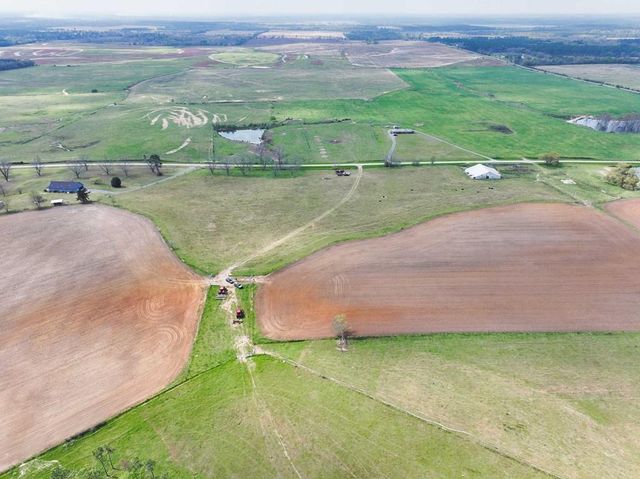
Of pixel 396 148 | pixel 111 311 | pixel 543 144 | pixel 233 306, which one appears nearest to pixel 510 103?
pixel 543 144

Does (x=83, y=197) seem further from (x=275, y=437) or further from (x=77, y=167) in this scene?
(x=275, y=437)

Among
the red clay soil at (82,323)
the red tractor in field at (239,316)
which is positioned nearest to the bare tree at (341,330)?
the red tractor in field at (239,316)

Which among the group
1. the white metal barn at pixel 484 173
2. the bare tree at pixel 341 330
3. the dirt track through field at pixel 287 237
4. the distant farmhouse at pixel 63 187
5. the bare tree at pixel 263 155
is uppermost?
the distant farmhouse at pixel 63 187

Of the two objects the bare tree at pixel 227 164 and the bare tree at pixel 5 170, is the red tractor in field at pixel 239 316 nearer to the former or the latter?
the bare tree at pixel 227 164

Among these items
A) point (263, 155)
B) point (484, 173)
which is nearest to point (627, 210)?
point (484, 173)

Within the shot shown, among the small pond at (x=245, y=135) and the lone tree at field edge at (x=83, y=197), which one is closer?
the lone tree at field edge at (x=83, y=197)

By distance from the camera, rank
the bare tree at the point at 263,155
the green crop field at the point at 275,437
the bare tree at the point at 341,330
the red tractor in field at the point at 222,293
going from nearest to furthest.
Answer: the green crop field at the point at 275,437
the bare tree at the point at 341,330
the red tractor in field at the point at 222,293
the bare tree at the point at 263,155

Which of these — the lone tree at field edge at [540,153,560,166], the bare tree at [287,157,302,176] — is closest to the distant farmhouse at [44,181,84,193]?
the bare tree at [287,157,302,176]
